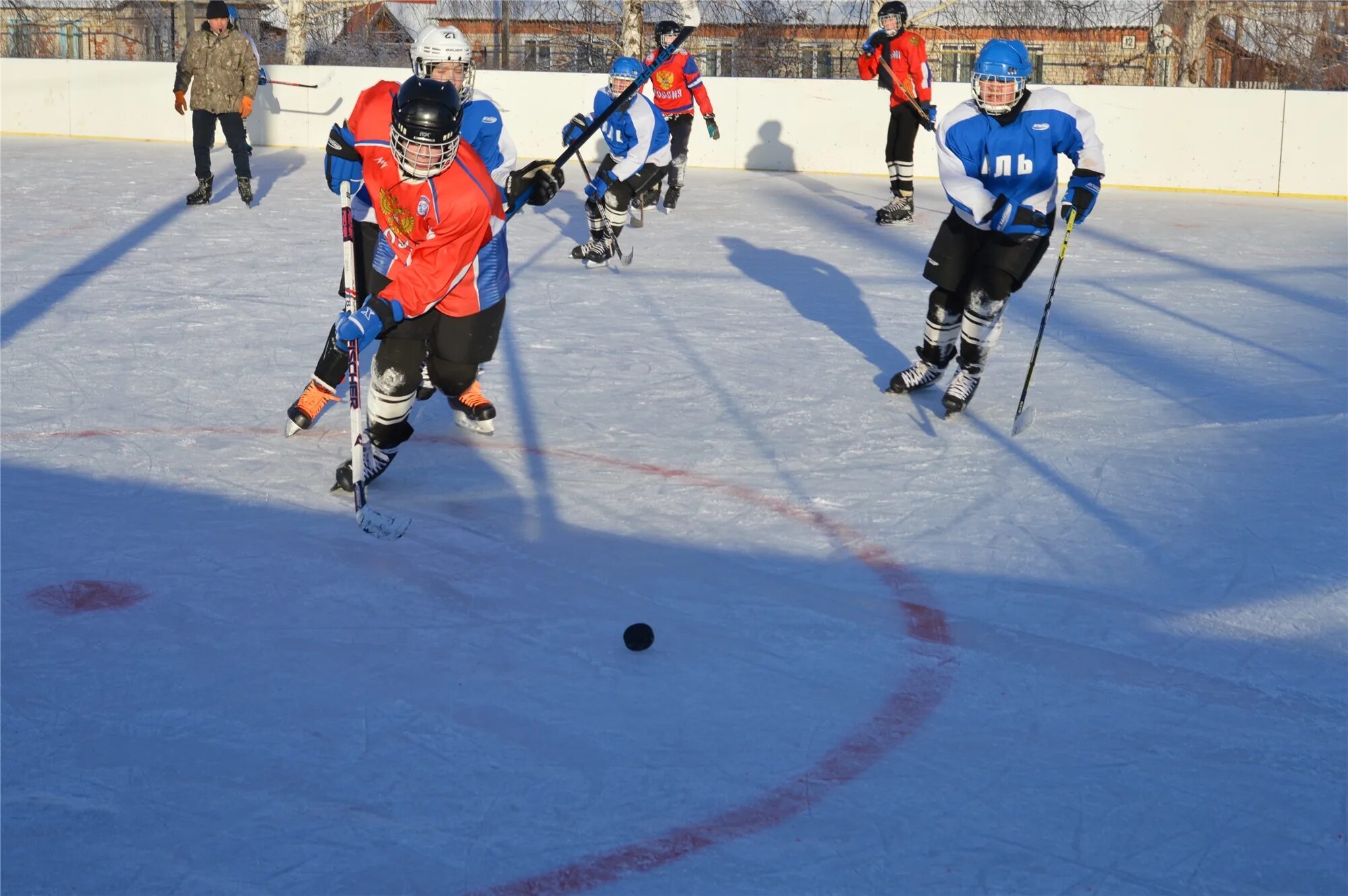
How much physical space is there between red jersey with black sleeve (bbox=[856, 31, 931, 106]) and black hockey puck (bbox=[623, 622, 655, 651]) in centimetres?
794

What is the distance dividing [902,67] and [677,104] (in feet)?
5.72

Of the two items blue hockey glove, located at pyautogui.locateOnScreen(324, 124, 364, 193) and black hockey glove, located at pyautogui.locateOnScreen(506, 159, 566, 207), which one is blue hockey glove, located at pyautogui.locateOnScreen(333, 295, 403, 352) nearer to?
blue hockey glove, located at pyautogui.locateOnScreen(324, 124, 364, 193)

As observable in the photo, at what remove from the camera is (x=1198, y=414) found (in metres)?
5.32

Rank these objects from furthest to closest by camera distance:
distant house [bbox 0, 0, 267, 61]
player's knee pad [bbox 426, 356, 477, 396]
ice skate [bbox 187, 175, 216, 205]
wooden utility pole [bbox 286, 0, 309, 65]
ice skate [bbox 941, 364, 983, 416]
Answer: wooden utility pole [bbox 286, 0, 309, 65] → distant house [bbox 0, 0, 267, 61] → ice skate [bbox 187, 175, 216, 205] → ice skate [bbox 941, 364, 983, 416] → player's knee pad [bbox 426, 356, 477, 396]

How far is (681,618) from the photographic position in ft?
11.0

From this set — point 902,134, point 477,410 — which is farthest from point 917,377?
point 902,134

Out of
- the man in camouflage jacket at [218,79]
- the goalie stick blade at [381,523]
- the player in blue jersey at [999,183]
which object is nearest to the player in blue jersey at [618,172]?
the man in camouflage jacket at [218,79]

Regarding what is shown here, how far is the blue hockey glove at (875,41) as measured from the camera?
33.4 ft

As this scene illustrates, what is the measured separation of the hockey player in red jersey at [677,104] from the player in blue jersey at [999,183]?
5506 millimetres

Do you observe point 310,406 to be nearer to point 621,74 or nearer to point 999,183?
point 999,183

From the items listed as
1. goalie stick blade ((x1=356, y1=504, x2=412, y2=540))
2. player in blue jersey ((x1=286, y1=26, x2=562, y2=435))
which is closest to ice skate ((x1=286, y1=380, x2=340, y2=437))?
player in blue jersey ((x1=286, y1=26, x2=562, y2=435))

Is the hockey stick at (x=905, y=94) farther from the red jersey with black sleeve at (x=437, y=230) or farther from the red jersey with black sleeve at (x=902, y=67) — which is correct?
the red jersey with black sleeve at (x=437, y=230)

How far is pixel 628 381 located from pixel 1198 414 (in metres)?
2.25

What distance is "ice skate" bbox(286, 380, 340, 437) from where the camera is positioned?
463 centimetres
